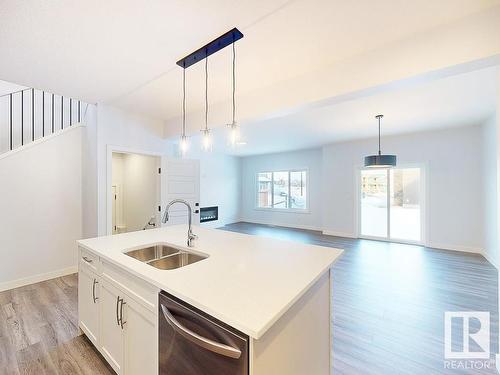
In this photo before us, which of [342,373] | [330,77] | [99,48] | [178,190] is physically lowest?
[342,373]

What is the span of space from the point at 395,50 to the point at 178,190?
12.2ft

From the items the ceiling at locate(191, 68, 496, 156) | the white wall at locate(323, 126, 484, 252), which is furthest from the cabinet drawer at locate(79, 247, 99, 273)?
the white wall at locate(323, 126, 484, 252)

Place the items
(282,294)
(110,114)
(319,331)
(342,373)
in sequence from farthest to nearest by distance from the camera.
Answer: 1. (110,114)
2. (342,373)
3. (319,331)
4. (282,294)

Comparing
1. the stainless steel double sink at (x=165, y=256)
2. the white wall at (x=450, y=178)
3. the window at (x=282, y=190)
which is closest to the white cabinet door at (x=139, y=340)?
the stainless steel double sink at (x=165, y=256)

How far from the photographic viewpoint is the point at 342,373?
172cm

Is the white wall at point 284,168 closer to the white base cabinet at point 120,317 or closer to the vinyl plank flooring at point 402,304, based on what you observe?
the vinyl plank flooring at point 402,304

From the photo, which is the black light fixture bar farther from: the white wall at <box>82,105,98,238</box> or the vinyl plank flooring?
the vinyl plank flooring

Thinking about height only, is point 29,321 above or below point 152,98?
below

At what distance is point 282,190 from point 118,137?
5.69 meters

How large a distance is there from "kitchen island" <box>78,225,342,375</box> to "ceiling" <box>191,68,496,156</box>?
2373 mm

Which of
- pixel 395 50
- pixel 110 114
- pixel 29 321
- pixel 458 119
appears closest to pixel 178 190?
pixel 110 114

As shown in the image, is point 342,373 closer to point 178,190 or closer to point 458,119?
point 178,190

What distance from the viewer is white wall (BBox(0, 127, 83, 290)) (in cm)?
309

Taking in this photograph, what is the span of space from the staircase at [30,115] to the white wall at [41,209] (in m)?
0.50
